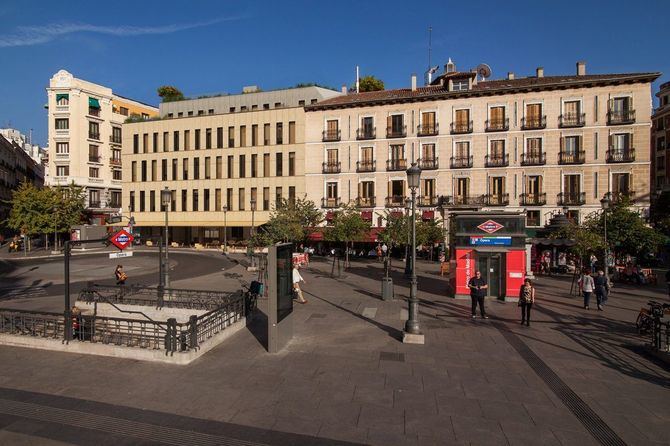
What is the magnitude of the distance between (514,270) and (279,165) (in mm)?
32667

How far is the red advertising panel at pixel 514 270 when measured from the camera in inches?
701

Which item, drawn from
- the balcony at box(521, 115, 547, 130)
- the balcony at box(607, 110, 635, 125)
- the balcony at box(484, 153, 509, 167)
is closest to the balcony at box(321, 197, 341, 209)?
the balcony at box(484, 153, 509, 167)

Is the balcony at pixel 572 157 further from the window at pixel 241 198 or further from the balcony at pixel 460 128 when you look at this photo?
the window at pixel 241 198

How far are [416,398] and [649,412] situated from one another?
13.2 feet

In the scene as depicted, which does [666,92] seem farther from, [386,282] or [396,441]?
[396,441]

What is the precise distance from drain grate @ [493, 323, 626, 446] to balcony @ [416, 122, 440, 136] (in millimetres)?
31256

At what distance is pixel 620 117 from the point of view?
35688mm

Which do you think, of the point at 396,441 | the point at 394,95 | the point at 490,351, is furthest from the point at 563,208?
the point at 396,441

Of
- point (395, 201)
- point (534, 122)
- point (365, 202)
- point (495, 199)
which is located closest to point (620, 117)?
point (534, 122)

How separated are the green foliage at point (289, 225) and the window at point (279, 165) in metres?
8.99

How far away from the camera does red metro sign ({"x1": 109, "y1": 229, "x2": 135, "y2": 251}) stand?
11.4 m

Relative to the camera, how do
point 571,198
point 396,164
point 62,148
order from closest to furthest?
point 571,198 < point 396,164 < point 62,148

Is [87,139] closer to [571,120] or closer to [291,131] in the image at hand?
[291,131]

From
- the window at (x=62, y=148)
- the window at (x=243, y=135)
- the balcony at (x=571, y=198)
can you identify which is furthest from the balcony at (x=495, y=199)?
the window at (x=62, y=148)
